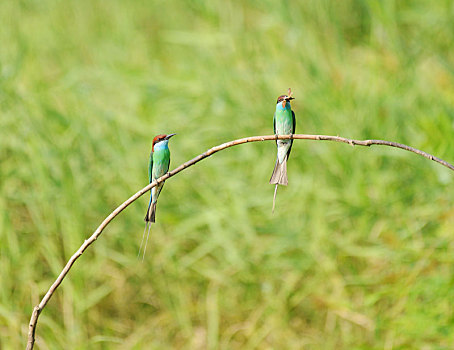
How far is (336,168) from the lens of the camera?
9.61 ft

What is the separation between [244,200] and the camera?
285 cm

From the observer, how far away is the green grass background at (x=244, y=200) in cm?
258

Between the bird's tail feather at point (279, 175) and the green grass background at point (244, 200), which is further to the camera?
the green grass background at point (244, 200)

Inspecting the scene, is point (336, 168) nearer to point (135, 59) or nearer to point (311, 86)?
point (311, 86)

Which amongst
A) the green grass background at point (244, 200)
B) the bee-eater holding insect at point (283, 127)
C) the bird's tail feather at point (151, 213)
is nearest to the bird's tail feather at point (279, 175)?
the bee-eater holding insect at point (283, 127)

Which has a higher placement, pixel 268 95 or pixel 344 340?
pixel 268 95

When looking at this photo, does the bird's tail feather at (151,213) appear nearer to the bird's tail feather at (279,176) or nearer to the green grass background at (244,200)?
the bird's tail feather at (279,176)

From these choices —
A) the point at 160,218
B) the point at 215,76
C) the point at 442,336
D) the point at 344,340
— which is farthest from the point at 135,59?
the point at 442,336

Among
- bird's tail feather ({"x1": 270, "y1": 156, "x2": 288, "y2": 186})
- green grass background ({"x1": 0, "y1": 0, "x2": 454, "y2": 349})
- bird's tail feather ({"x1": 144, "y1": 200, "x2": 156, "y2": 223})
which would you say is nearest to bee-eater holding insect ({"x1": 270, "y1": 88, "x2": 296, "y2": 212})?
bird's tail feather ({"x1": 270, "y1": 156, "x2": 288, "y2": 186})

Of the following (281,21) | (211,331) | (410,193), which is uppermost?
(281,21)

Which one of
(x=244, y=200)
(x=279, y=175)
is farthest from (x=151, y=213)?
A: (x=244, y=200)

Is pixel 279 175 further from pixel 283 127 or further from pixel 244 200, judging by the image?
pixel 244 200

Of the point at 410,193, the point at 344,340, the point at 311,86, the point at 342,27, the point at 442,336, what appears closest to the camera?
the point at 442,336

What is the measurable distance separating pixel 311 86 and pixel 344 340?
1.20 meters
